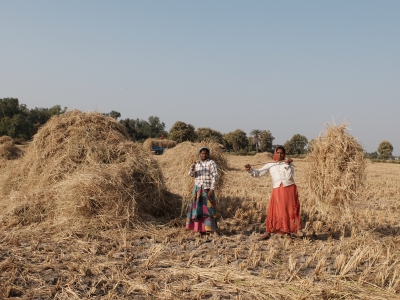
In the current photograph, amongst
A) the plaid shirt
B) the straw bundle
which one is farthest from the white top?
the plaid shirt

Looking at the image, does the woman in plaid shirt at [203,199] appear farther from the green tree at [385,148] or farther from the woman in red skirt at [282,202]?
the green tree at [385,148]

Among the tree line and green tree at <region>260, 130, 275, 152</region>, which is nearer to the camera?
the tree line

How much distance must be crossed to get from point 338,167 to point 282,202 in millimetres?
962

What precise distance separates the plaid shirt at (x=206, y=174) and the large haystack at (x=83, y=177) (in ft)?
3.64

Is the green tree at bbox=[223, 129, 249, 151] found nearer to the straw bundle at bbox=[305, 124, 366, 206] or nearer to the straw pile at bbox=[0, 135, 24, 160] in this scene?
the straw pile at bbox=[0, 135, 24, 160]

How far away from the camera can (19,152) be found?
575 inches

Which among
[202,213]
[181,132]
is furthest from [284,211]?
[181,132]

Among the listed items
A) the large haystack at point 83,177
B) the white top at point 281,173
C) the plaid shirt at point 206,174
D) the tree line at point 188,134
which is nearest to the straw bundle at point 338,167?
the white top at point 281,173

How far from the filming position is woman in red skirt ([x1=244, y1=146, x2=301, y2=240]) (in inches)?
219

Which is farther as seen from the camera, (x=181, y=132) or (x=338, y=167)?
(x=181, y=132)

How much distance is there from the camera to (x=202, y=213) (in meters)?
5.80

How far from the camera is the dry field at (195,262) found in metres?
3.53

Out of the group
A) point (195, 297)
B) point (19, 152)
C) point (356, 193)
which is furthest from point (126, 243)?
point (19, 152)

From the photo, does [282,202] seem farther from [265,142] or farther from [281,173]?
[265,142]
